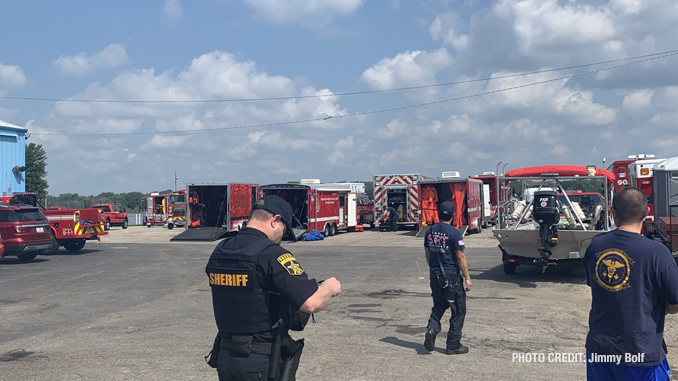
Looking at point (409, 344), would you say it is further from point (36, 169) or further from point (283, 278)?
point (36, 169)

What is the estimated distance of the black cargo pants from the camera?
22.7ft

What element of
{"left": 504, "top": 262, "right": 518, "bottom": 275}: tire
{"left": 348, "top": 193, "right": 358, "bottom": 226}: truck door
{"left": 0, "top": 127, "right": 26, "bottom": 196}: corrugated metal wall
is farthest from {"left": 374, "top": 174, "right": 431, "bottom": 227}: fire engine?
{"left": 0, "top": 127, "right": 26, "bottom": 196}: corrugated metal wall

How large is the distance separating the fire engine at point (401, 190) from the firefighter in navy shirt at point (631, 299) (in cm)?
2758

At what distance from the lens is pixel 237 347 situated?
3.33 m

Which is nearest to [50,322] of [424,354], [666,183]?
[424,354]

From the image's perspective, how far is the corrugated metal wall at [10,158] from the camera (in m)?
38.8

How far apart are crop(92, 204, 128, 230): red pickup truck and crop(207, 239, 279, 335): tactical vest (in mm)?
40820

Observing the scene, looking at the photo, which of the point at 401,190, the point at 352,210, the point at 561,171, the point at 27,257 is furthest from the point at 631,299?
the point at 401,190

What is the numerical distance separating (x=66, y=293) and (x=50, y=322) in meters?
3.08

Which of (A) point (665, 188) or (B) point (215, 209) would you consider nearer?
(A) point (665, 188)

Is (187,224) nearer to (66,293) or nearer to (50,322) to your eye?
(66,293)

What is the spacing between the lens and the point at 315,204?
28203 millimetres

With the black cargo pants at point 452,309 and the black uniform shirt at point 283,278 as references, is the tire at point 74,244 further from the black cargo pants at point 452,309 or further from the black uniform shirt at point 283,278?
the black uniform shirt at point 283,278

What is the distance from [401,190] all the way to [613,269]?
30.3 metres
